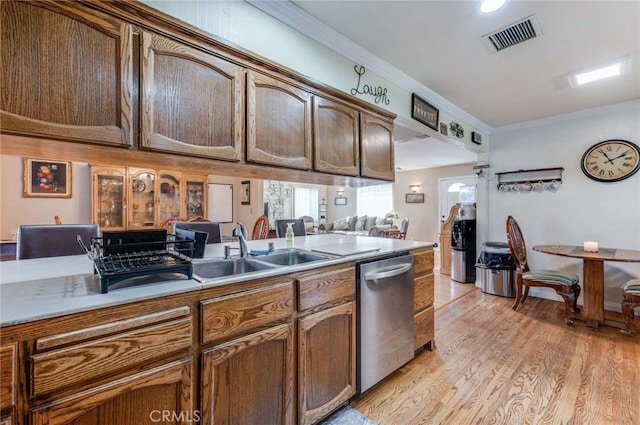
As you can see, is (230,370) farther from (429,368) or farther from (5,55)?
(429,368)

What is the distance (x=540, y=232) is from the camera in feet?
12.3

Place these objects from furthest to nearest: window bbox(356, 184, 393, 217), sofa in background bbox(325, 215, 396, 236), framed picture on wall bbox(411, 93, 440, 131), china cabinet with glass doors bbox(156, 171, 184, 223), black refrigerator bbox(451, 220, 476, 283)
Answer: window bbox(356, 184, 393, 217), sofa in background bbox(325, 215, 396, 236), china cabinet with glass doors bbox(156, 171, 184, 223), black refrigerator bbox(451, 220, 476, 283), framed picture on wall bbox(411, 93, 440, 131)

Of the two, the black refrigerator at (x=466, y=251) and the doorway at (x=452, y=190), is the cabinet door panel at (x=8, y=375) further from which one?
the doorway at (x=452, y=190)

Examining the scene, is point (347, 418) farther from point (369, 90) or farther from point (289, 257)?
point (369, 90)

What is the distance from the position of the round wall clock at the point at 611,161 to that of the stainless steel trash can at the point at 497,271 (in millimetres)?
1305

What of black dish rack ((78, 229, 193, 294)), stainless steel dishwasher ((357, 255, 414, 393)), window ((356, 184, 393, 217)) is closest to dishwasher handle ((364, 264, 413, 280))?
stainless steel dishwasher ((357, 255, 414, 393))

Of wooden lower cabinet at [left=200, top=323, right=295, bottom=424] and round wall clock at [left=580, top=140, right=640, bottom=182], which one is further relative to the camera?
round wall clock at [left=580, top=140, right=640, bottom=182]

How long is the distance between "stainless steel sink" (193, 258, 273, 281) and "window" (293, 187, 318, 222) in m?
8.17

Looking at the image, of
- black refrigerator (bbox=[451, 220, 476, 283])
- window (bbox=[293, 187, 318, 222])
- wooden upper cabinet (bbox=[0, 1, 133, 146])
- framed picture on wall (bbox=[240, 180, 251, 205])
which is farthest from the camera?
window (bbox=[293, 187, 318, 222])

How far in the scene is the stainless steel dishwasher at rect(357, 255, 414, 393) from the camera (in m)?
1.71

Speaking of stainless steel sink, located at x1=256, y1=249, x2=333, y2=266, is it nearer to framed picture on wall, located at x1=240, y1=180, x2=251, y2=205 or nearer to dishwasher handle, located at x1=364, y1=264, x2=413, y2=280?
dishwasher handle, located at x1=364, y1=264, x2=413, y2=280

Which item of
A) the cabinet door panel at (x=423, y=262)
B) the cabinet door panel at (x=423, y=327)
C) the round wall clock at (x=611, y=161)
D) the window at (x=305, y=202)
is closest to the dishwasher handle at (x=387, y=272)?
the cabinet door panel at (x=423, y=262)

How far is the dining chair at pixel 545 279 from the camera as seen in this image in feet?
9.47

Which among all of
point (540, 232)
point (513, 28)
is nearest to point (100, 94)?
point (513, 28)
